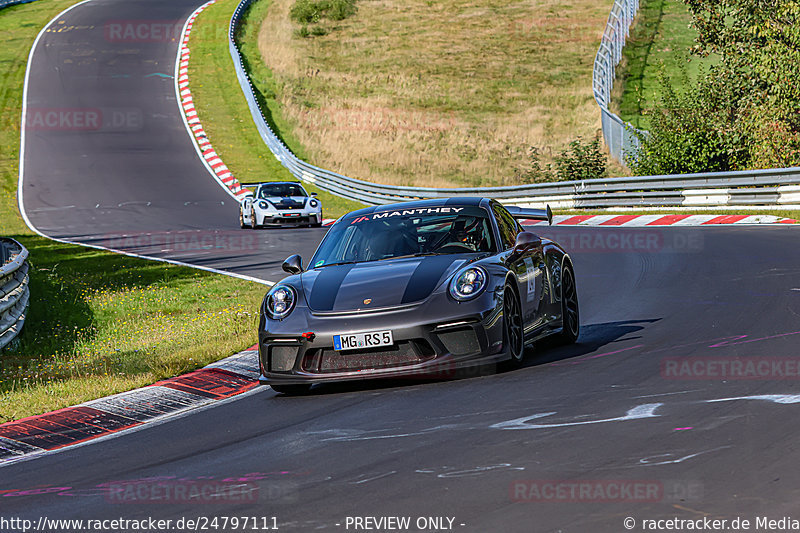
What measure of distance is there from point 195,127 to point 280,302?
40.0m

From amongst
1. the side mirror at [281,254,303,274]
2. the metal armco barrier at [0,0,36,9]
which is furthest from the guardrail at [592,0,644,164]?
the metal armco barrier at [0,0,36,9]

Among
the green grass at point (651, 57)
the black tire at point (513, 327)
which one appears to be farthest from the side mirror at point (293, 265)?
the green grass at point (651, 57)

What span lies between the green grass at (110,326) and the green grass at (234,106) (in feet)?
42.7

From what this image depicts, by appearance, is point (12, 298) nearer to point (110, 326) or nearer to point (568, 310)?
point (110, 326)

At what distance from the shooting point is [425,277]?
8492mm

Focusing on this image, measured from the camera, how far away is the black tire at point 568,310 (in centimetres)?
984

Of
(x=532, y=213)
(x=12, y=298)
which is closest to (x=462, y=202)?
(x=532, y=213)

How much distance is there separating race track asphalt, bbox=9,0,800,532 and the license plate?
0.36 meters

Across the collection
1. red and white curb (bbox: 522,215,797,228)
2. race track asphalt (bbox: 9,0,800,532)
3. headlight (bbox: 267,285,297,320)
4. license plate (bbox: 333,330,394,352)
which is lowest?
red and white curb (bbox: 522,215,797,228)

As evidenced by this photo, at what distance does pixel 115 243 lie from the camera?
84.0ft

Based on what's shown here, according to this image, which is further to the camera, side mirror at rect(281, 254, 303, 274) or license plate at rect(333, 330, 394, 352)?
side mirror at rect(281, 254, 303, 274)

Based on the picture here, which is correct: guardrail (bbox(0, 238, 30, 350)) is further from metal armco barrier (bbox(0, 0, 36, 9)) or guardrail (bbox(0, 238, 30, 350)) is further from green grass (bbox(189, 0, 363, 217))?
metal armco barrier (bbox(0, 0, 36, 9))

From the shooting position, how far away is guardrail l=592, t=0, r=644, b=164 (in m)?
37.1

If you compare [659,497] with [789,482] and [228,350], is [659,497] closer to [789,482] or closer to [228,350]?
[789,482]
